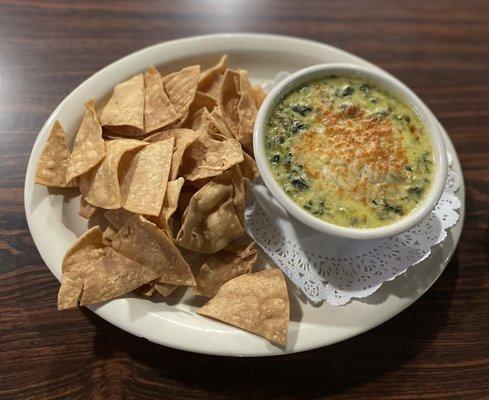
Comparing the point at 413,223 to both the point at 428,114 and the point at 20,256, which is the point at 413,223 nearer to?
the point at 428,114

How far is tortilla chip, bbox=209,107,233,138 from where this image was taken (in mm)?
1486

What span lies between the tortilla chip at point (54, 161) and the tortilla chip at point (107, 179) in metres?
0.07

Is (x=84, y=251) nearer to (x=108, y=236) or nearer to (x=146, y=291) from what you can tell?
(x=108, y=236)

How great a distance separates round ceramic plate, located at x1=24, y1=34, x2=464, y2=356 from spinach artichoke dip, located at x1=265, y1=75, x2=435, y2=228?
245 mm

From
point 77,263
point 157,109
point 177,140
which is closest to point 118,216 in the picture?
point 77,263

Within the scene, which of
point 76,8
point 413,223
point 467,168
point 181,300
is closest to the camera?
point 413,223

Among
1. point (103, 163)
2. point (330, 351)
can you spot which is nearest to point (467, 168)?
point (330, 351)

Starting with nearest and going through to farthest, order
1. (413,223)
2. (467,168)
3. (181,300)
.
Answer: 1. (413,223)
2. (181,300)
3. (467,168)

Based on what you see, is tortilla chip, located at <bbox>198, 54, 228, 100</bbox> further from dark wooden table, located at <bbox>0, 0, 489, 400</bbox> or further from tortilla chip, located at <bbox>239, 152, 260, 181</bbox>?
dark wooden table, located at <bbox>0, 0, 489, 400</bbox>

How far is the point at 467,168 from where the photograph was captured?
1830mm

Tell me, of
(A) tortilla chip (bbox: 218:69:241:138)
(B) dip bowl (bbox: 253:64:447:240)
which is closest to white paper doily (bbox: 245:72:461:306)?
(B) dip bowl (bbox: 253:64:447:240)

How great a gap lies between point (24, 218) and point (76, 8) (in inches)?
39.9

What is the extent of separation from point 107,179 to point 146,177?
0.11 meters

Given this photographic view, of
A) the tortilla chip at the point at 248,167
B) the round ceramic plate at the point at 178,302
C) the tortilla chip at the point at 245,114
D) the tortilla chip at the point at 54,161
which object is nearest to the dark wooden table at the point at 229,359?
the round ceramic plate at the point at 178,302
